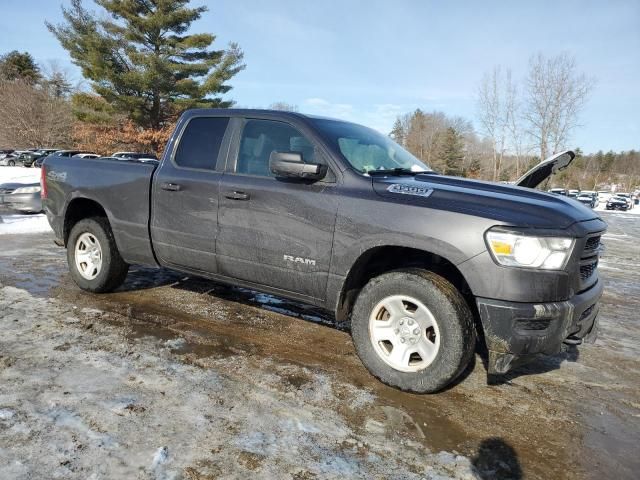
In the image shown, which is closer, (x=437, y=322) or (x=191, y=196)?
(x=437, y=322)

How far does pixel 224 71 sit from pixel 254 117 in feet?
99.4

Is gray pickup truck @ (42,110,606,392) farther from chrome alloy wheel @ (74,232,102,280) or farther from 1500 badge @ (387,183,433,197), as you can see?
chrome alloy wheel @ (74,232,102,280)

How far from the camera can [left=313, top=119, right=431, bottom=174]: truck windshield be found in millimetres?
3539

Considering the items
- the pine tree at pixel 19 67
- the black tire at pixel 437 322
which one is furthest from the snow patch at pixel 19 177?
the pine tree at pixel 19 67

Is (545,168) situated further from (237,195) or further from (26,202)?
(26,202)

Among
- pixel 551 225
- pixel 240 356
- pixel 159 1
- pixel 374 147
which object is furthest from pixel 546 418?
pixel 159 1

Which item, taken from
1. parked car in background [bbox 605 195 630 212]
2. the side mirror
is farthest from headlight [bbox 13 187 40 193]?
parked car in background [bbox 605 195 630 212]

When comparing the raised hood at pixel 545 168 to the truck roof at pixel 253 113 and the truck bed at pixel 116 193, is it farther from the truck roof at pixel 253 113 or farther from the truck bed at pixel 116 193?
the truck bed at pixel 116 193

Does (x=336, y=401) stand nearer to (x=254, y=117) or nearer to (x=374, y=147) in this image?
(x=374, y=147)

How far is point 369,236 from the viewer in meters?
3.10

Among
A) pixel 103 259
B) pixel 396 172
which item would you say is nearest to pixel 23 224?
pixel 103 259

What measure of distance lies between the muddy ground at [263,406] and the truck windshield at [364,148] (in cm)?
155

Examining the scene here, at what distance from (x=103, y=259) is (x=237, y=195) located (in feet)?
6.29

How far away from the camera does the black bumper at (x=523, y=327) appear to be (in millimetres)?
2670
